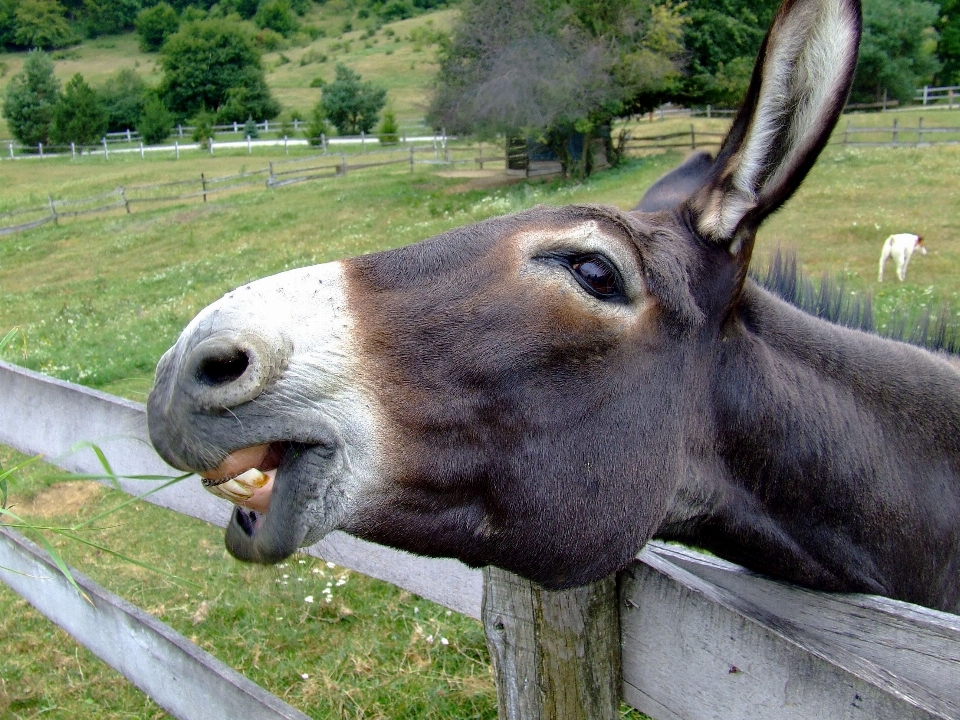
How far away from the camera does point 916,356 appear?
8.24 ft

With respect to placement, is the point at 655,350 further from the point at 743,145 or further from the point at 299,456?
the point at 299,456

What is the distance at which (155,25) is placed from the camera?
355ft

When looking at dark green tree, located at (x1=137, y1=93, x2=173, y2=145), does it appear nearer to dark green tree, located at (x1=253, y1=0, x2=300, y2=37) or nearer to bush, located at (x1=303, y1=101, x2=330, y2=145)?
bush, located at (x1=303, y1=101, x2=330, y2=145)

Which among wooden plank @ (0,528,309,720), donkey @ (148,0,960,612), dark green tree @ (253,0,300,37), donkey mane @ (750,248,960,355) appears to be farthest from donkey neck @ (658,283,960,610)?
dark green tree @ (253,0,300,37)

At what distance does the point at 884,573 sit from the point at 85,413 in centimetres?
375

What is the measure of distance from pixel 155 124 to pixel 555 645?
6891 cm

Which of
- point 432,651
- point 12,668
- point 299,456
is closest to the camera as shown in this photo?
point 299,456

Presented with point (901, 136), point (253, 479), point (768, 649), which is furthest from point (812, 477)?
point (901, 136)

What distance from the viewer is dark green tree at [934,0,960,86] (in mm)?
53031

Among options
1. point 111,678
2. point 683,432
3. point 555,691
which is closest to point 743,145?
point 683,432

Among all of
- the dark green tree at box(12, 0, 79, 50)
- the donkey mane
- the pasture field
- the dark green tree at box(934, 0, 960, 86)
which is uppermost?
the dark green tree at box(12, 0, 79, 50)

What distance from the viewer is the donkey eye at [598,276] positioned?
1.99 metres

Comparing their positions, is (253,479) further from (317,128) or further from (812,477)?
(317,128)

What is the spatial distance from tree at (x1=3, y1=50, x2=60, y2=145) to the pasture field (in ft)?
124
